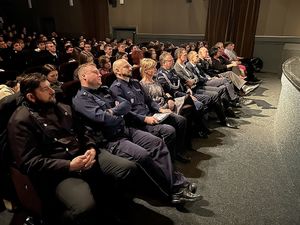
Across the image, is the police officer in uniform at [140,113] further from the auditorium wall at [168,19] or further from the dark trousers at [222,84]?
the auditorium wall at [168,19]

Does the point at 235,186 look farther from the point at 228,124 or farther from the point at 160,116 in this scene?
the point at 228,124

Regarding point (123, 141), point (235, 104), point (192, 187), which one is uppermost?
point (123, 141)

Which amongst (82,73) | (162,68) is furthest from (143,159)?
(162,68)

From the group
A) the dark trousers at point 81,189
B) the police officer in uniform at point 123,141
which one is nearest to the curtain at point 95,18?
the police officer in uniform at point 123,141

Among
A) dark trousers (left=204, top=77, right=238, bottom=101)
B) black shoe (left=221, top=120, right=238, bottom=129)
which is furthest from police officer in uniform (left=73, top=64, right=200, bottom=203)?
dark trousers (left=204, top=77, right=238, bottom=101)

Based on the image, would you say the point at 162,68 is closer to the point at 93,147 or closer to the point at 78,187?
the point at 93,147

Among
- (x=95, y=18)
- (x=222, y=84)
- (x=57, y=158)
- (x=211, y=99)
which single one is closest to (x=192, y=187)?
(x=57, y=158)

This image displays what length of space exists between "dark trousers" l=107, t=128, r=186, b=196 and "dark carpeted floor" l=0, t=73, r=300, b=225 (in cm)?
18

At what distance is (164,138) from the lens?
89.4 inches

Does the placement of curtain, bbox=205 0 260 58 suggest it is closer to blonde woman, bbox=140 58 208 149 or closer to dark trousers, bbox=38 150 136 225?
blonde woman, bbox=140 58 208 149

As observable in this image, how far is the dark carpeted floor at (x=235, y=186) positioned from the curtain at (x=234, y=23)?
5.29 metres

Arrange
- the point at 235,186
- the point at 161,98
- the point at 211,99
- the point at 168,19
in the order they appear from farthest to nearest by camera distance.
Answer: the point at 168,19, the point at 211,99, the point at 161,98, the point at 235,186

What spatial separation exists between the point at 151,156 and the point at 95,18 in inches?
400

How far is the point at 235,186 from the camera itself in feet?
7.27
